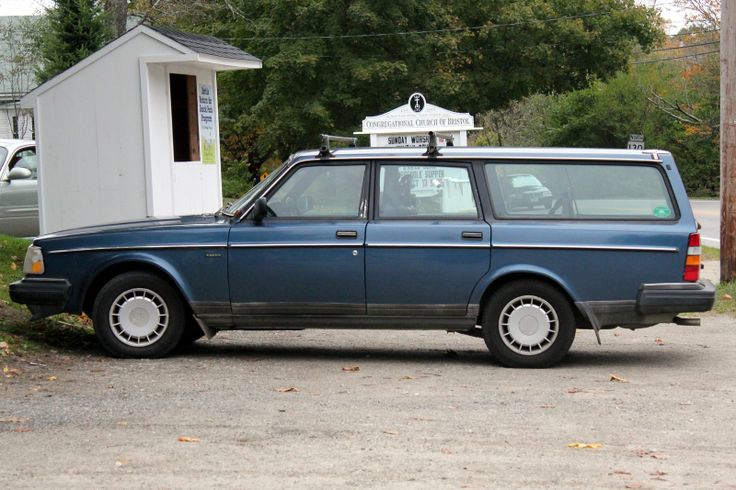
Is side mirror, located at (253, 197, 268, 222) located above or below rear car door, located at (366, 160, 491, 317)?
above

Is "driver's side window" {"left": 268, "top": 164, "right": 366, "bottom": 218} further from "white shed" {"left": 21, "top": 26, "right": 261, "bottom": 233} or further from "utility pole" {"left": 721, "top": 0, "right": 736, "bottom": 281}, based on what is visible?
"utility pole" {"left": 721, "top": 0, "right": 736, "bottom": 281}

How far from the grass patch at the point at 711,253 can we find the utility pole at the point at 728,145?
5.48 meters

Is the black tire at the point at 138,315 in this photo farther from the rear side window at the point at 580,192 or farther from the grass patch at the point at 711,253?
the grass patch at the point at 711,253

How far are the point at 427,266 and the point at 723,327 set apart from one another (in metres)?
4.33

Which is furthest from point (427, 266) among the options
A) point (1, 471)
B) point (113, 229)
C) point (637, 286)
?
point (1, 471)

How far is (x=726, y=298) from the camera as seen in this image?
1390cm

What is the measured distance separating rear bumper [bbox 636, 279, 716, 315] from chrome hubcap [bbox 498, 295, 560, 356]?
29.0 inches

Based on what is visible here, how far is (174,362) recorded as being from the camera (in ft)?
31.1

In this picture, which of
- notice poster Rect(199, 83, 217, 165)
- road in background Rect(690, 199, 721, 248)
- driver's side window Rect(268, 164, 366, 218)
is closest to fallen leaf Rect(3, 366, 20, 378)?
driver's side window Rect(268, 164, 366, 218)

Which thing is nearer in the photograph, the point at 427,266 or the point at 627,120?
the point at 427,266

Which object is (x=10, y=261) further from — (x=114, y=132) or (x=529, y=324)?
(x=529, y=324)

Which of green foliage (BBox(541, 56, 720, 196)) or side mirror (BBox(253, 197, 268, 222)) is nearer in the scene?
side mirror (BBox(253, 197, 268, 222))

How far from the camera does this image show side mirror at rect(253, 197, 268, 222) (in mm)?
9359

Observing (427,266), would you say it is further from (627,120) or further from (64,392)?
(627,120)
